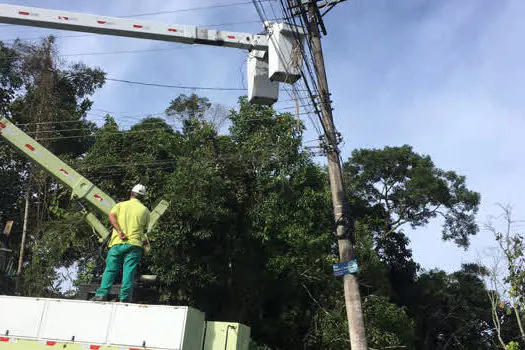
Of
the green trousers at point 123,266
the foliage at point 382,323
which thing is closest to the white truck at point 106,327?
the green trousers at point 123,266

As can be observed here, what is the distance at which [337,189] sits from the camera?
8.98m

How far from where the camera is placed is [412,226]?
27.6 meters

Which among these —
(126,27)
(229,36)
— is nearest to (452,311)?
(229,36)

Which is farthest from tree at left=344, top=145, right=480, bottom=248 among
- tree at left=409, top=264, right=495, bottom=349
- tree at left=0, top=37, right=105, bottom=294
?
tree at left=0, top=37, right=105, bottom=294

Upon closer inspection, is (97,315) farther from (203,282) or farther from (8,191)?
(8,191)

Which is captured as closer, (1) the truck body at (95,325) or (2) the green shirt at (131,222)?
(1) the truck body at (95,325)

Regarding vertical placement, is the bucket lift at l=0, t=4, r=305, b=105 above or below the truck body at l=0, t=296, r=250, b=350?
above

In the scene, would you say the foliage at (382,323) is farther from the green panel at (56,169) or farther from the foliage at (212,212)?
the green panel at (56,169)

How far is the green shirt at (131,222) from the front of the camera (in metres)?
6.61

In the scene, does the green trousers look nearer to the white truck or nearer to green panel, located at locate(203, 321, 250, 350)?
the white truck

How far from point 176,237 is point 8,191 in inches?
383

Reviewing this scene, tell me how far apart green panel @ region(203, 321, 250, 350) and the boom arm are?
188 inches

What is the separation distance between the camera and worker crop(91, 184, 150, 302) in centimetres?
643

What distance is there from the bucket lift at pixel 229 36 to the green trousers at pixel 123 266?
3.13 m
